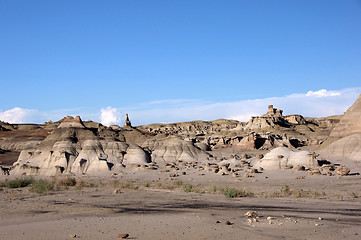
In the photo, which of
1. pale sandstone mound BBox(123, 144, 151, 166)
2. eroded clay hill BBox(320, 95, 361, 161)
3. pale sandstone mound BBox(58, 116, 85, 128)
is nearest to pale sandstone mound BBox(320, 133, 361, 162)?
eroded clay hill BBox(320, 95, 361, 161)

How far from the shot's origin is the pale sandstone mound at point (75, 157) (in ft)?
149

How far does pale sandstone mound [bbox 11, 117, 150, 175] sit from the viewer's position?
45.3 m

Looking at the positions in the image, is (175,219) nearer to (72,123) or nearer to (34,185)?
(34,185)

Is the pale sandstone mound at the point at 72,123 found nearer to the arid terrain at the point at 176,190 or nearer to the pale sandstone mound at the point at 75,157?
the arid terrain at the point at 176,190

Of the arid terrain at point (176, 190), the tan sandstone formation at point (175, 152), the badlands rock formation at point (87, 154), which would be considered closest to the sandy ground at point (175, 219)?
the arid terrain at point (176, 190)

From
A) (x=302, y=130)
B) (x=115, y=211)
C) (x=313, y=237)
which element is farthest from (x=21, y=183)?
(x=302, y=130)

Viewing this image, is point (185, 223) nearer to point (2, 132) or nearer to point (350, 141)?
point (350, 141)

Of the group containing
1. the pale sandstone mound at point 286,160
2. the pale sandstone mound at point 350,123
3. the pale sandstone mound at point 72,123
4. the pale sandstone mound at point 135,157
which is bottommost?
the pale sandstone mound at point 286,160

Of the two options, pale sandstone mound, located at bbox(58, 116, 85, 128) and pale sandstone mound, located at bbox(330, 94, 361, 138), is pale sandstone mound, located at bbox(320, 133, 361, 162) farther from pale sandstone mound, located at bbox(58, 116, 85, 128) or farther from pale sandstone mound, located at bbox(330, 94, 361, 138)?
pale sandstone mound, located at bbox(58, 116, 85, 128)

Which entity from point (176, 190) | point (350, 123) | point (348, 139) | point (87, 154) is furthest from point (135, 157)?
point (350, 123)

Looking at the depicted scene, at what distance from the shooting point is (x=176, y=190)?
2595cm

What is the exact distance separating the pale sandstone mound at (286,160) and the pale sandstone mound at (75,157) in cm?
1579

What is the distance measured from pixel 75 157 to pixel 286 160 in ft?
83.5

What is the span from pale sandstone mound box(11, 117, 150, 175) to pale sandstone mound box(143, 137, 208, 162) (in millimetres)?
3013
